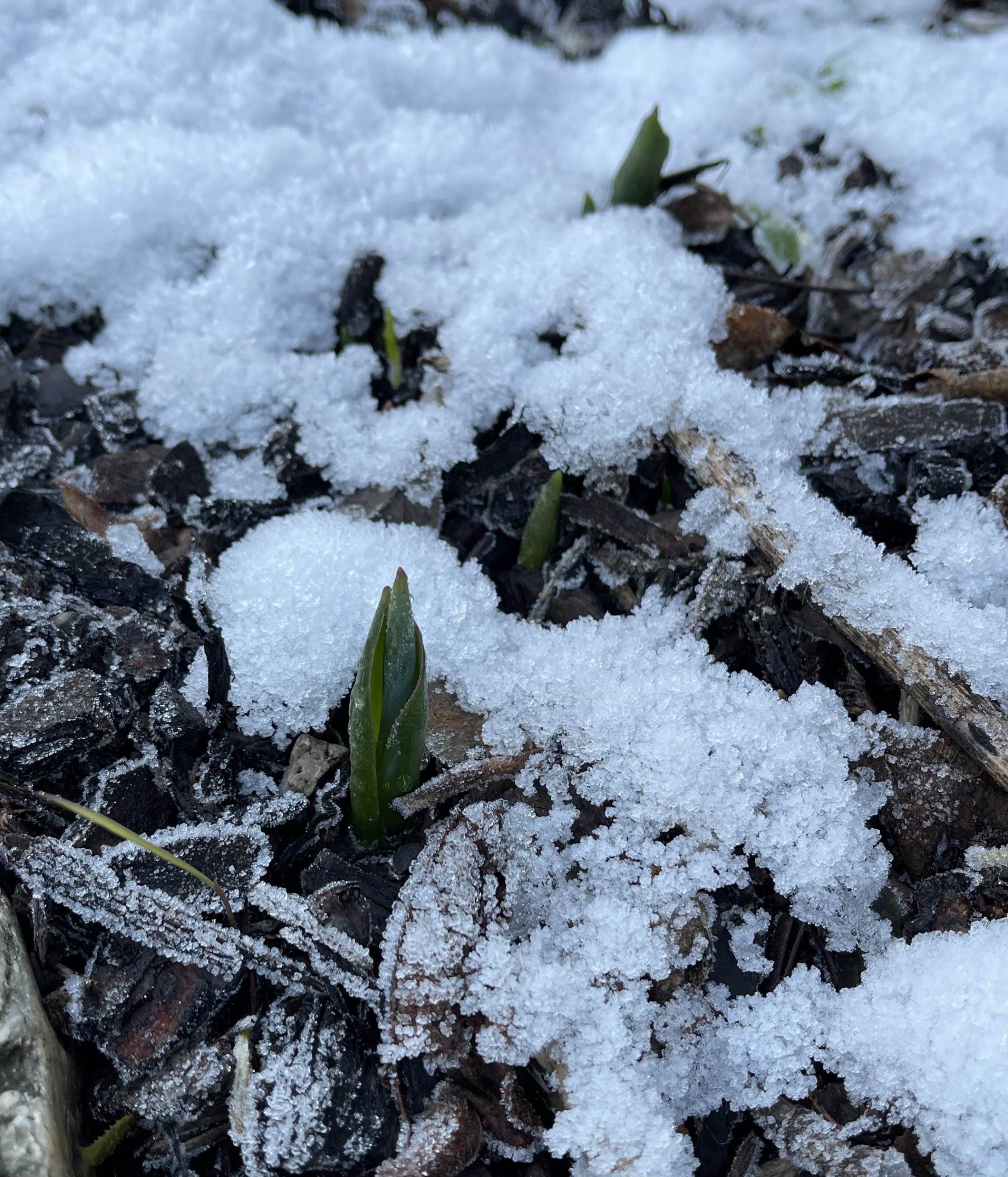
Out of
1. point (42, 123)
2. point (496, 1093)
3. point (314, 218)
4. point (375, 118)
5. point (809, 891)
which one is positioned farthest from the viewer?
point (375, 118)

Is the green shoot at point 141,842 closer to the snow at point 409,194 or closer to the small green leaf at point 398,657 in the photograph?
the small green leaf at point 398,657

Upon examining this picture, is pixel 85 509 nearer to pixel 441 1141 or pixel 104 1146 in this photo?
pixel 104 1146

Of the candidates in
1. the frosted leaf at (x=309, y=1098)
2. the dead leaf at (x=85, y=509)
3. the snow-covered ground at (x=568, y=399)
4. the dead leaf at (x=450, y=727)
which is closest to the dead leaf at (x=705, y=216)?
the snow-covered ground at (x=568, y=399)

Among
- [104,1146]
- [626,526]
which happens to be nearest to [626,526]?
[626,526]

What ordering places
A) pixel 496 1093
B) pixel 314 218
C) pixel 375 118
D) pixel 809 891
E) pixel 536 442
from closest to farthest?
1. pixel 496 1093
2. pixel 809 891
3. pixel 536 442
4. pixel 314 218
5. pixel 375 118

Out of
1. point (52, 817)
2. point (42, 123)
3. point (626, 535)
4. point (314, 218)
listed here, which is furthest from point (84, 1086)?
point (42, 123)

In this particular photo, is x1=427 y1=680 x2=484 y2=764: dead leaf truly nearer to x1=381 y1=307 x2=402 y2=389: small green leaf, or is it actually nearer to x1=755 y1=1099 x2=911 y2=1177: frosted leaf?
x1=755 y1=1099 x2=911 y2=1177: frosted leaf

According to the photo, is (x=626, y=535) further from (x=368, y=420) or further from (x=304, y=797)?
(x=304, y=797)
